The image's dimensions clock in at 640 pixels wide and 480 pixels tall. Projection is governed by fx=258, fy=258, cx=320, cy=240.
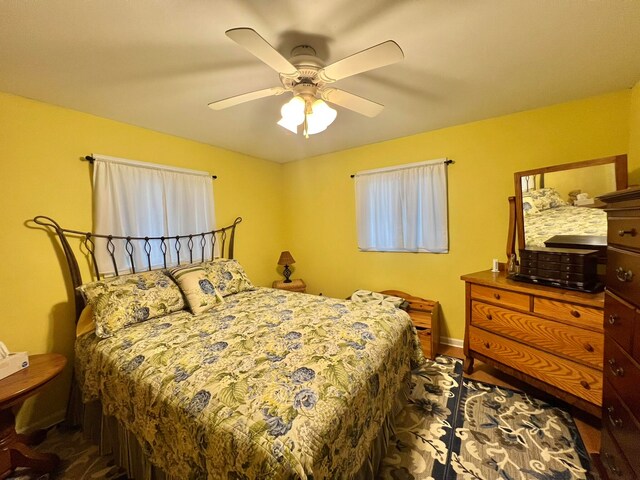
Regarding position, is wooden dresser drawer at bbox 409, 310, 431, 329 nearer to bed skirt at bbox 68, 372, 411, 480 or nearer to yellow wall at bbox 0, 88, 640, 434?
yellow wall at bbox 0, 88, 640, 434

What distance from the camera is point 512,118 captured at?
2350 mm

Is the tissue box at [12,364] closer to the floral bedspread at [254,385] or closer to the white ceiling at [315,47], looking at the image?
the floral bedspread at [254,385]

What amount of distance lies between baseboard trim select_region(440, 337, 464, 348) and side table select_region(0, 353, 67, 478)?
3203mm

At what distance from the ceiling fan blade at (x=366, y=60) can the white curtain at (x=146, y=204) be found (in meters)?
1.93

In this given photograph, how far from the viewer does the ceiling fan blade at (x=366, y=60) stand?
1045 millimetres

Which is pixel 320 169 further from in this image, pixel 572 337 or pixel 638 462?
pixel 638 462

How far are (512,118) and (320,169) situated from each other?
2.12 m

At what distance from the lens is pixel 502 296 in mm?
1992

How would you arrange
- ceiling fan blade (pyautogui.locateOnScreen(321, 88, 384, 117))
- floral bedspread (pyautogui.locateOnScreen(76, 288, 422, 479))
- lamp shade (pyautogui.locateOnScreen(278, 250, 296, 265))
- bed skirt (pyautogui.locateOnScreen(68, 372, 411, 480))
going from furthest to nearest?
lamp shade (pyautogui.locateOnScreen(278, 250, 296, 265)) < ceiling fan blade (pyautogui.locateOnScreen(321, 88, 384, 117)) < bed skirt (pyautogui.locateOnScreen(68, 372, 411, 480)) < floral bedspread (pyautogui.locateOnScreen(76, 288, 422, 479))

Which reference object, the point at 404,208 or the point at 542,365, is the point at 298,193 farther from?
the point at 542,365

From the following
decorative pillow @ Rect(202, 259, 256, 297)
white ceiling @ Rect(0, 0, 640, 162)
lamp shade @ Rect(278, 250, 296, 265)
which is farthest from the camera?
lamp shade @ Rect(278, 250, 296, 265)

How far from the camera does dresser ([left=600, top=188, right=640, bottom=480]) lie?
3.14 feet

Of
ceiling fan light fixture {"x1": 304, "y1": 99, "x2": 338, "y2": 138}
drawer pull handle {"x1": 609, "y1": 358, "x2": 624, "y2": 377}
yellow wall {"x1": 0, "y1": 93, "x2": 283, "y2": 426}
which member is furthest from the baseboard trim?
yellow wall {"x1": 0, "y1": 93, "x2": 283, "y2": 426}

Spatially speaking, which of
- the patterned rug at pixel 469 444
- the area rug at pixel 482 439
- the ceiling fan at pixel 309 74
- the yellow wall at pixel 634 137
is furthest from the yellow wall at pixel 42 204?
the yellow wall at pixel 634 137
